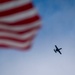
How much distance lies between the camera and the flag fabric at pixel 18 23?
562 centimetres

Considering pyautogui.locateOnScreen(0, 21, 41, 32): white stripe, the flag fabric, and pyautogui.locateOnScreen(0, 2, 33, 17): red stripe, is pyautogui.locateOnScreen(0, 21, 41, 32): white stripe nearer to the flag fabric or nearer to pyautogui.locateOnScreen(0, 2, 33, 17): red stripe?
the flag fabric

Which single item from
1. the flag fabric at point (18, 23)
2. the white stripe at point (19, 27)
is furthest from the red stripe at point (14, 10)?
the white stripe at point (19, 27)

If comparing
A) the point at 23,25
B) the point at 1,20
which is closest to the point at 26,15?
the point at 23,25

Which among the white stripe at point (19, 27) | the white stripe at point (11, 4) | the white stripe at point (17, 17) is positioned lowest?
Answer: the white stripe at point (19, 27)

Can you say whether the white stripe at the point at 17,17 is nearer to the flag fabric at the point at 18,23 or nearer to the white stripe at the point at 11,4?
the flag fabric at the point at 18,23

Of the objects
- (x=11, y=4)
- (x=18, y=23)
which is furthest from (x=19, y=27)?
(x=11, y=4)

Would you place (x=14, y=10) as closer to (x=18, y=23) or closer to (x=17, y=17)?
(x=17, y=17)

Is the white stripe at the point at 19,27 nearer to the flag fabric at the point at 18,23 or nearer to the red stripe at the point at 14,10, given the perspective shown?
the flag fabric at the point at 18,23

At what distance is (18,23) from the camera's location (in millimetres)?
5723

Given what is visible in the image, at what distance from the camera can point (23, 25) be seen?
573 cm

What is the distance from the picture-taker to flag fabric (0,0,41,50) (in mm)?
5623

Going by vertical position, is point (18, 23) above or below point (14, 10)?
below

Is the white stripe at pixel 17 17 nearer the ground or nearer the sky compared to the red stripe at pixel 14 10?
nearer the ground

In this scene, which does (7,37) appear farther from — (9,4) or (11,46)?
(9,4)
